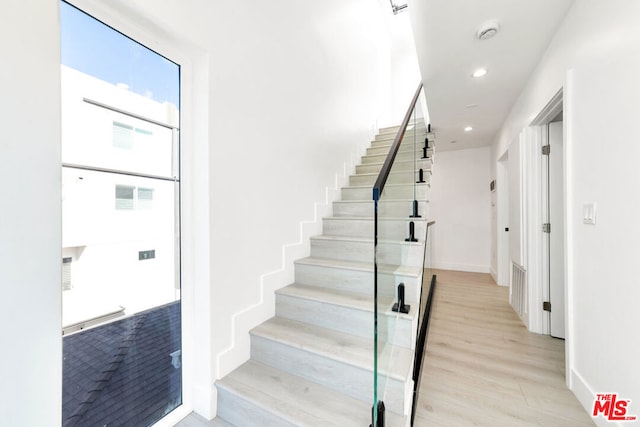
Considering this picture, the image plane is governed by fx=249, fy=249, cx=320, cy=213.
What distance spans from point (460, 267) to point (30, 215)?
603 centimetres

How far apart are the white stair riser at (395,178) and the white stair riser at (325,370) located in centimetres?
108

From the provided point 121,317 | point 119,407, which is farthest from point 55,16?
point 119,407

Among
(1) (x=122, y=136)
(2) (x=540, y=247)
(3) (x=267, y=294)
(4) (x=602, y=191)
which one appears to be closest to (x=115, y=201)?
(1) (x=122, y=136)

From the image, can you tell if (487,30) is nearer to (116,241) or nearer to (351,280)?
(351,280)

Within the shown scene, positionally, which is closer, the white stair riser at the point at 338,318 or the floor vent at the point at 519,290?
the white stair riser at the point at 338,318

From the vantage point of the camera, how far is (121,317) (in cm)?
129

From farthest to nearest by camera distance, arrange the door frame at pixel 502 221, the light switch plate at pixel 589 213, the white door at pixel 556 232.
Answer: the door frame at pixel 502 221 < the white door at pixel 556 232 < the light switch plate at pixel 589 213

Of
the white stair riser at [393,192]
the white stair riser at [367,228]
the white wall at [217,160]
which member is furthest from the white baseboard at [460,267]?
the white stair riser at [367,228]

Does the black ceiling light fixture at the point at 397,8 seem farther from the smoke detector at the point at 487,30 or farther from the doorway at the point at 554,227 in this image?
the doorway at the point at 554,227

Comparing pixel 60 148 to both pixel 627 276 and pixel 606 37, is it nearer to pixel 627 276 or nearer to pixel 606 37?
pixel 627 276

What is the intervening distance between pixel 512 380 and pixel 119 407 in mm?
2481

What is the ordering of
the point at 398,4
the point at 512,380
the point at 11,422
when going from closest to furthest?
1. the point at 11,422
2. the point at 512,380
3. the point at 398,4

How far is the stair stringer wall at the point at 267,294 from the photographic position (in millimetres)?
1551

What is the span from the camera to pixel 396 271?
159 cm
